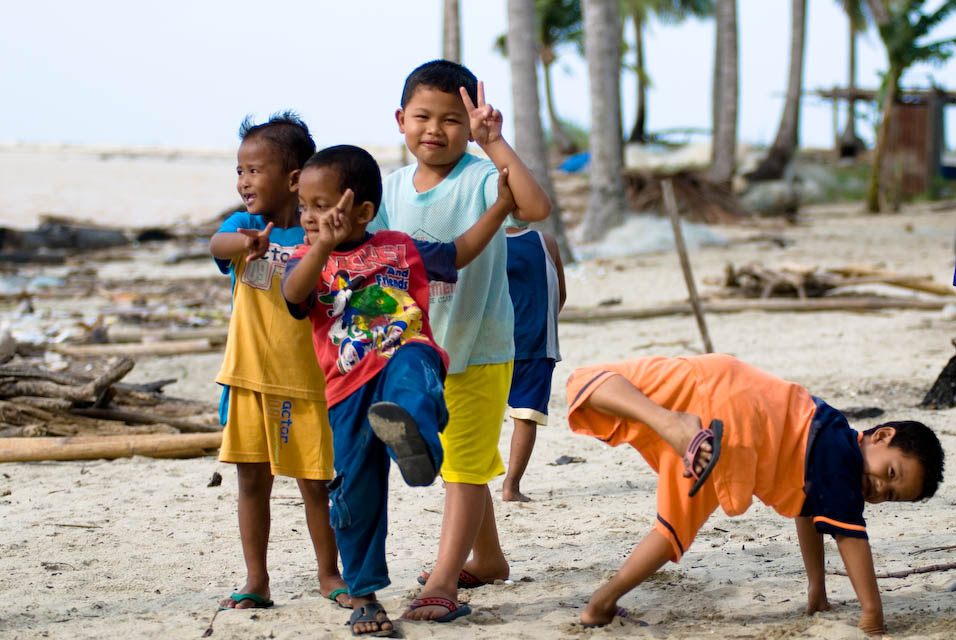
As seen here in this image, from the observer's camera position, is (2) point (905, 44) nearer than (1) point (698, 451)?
No

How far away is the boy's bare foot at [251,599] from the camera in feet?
10.9

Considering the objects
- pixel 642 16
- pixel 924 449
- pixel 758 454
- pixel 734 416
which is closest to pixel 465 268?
pixel 734 416

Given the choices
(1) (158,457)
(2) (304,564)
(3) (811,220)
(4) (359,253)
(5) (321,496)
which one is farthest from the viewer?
(3) (811,220)

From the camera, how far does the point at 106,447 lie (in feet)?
18.4

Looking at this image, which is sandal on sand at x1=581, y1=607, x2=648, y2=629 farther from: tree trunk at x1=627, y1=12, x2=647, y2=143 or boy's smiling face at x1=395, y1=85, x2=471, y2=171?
tree trunk at x1=627, y1=12, x2=647, y2=143

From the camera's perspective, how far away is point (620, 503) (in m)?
4.77

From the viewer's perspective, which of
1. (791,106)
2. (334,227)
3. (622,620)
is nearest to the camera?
(334,227)

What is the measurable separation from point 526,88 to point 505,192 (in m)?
10.1

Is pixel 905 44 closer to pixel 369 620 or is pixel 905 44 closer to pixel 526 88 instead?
pixel 526 88

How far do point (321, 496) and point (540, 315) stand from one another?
61.4 inches

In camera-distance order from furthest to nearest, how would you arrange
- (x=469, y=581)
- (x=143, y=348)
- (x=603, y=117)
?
(x=603, y=117) → (x=143, y=348) → (x=469, y=581)

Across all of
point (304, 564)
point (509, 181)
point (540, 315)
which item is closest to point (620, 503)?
point (540, 315)

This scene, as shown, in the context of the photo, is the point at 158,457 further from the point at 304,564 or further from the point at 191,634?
the point at 191,634

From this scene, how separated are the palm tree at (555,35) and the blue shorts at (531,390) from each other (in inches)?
1290
